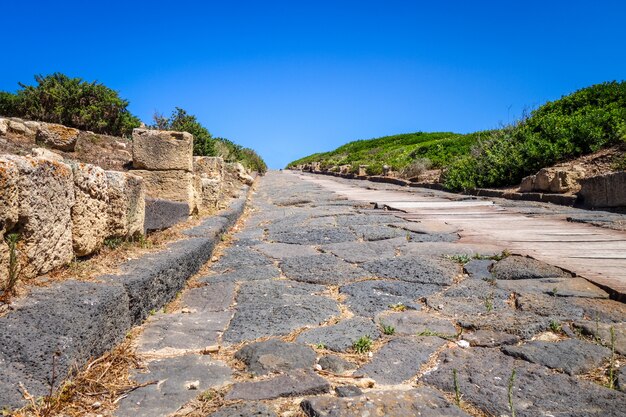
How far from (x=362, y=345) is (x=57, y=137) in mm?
6361

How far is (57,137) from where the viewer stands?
6812 millimetres

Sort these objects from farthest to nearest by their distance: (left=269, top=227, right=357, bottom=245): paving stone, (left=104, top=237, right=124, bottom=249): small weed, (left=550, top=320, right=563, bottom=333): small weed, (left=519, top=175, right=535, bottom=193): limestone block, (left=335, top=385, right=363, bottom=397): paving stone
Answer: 1. (left=519, top=175, right=535, bottom=193): limestone block
2. (left=269, top=227, right=357, bottom=245): paving stone
3. (left=104, top=237, right=124, bottom=249): small weed
4. (left=550, top=320, right=563, bottom=333): small weed
5. (left=335, top=385, right=363, bottom=397): paving stone

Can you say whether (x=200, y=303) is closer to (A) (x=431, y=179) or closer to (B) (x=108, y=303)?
(B) (x=108, y=303)

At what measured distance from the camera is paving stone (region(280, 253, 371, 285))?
317 centimetres

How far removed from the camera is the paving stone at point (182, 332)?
81.0 inches

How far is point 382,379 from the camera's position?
1722 millimetres

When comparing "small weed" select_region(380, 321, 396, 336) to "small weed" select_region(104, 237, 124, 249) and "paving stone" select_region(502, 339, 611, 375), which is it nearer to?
"paving stone" select_region(502, 339, 611, 375)

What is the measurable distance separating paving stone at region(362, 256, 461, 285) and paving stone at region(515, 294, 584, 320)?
1.70 ft

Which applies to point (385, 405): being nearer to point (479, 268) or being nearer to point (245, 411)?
point (245, 411)

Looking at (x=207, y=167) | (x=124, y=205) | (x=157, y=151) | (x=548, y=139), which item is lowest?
(x=124, y=205)

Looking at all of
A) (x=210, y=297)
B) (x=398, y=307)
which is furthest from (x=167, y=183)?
(x=398, y=307)

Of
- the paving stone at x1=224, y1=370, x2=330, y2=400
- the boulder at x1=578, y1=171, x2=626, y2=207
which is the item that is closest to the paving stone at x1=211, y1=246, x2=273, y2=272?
the paving stone at x1=224, y1=370, x2=330, y2=400

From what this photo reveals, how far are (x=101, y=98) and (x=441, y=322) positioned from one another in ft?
35.0

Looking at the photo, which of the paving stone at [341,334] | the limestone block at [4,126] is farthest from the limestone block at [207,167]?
the paving stone at [341,334]
